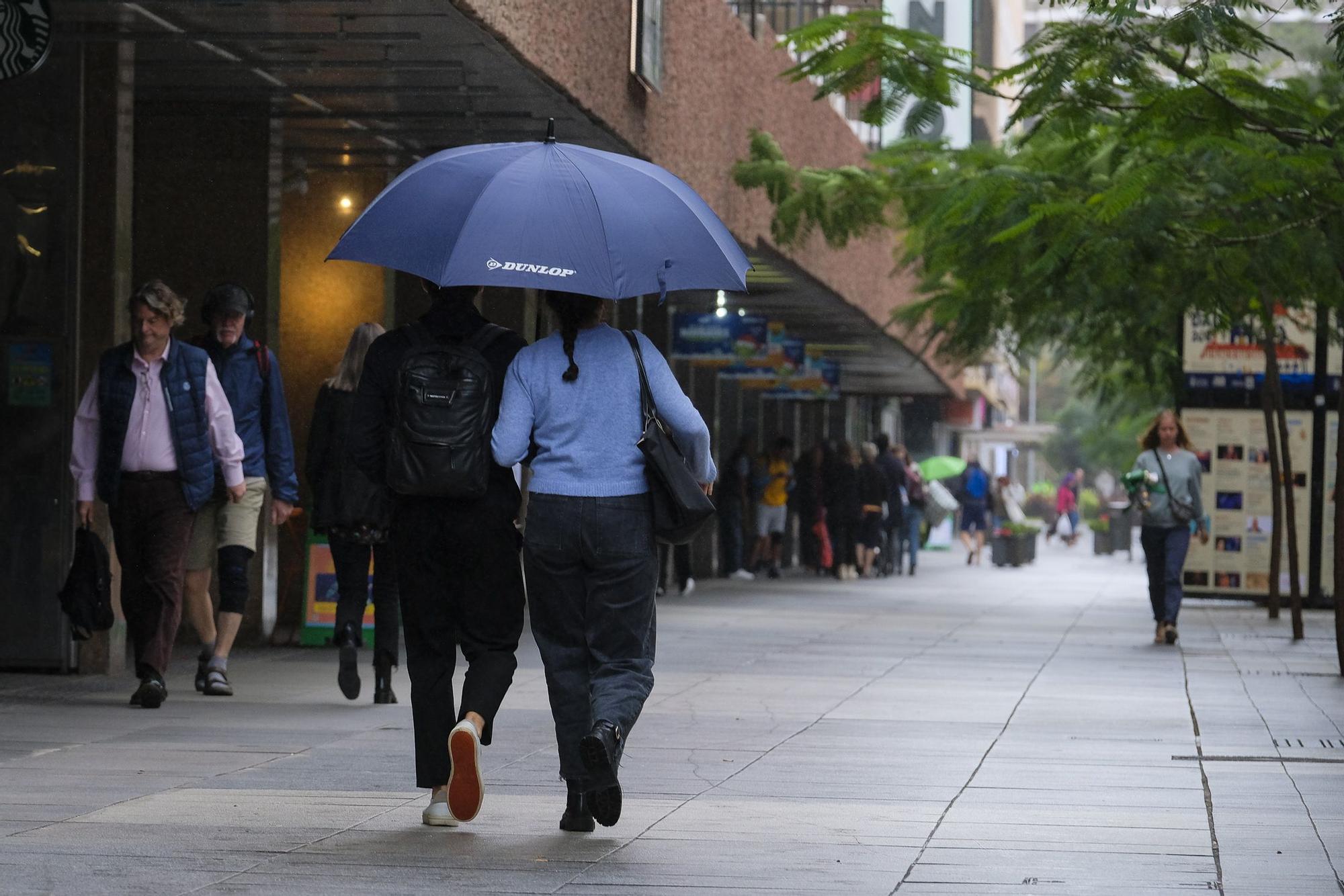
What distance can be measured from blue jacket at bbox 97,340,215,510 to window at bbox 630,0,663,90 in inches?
204

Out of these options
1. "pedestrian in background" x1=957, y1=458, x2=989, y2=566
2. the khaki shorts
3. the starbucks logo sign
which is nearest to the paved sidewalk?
the khaki shorts

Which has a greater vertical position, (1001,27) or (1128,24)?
(1001,27)

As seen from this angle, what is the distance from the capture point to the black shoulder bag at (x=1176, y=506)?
1516 centimetres

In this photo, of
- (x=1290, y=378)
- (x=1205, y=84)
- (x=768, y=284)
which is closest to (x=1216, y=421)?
(x=1290, y=378)

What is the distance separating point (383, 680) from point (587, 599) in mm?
3852

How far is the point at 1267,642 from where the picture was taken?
16.1 metres

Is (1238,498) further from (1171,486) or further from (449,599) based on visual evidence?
(449,599)

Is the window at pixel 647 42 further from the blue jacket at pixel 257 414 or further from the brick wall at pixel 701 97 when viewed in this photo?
the blue jacket at pixel 257 414

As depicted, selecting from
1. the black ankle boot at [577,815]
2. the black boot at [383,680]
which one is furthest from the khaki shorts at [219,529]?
the black ankle boot at [577,815]

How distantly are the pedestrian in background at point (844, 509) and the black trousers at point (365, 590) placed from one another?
1696 cm

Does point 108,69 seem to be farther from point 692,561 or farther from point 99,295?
point 692,561

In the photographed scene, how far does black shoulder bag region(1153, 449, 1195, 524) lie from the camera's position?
15.2 m

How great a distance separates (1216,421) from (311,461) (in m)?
13.6

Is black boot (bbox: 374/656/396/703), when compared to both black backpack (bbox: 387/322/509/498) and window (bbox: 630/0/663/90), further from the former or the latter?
window (bbox: 630/0/663/90)
